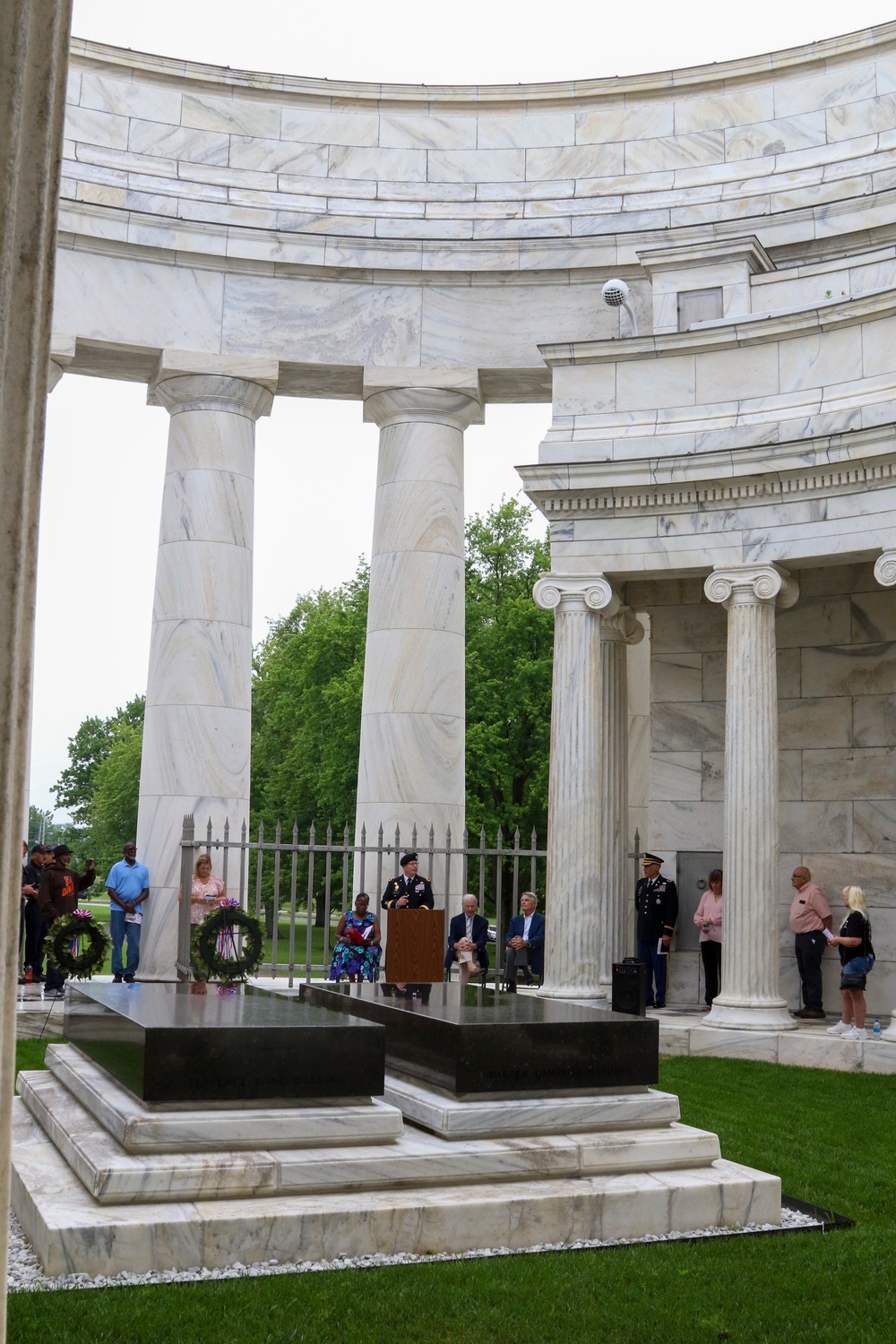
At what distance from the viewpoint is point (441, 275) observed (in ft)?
118

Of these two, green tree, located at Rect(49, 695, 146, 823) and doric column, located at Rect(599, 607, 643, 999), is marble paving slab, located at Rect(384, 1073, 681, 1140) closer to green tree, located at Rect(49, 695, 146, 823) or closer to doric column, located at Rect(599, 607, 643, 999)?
doric column, located at Rect(599, 607, 643, 999)

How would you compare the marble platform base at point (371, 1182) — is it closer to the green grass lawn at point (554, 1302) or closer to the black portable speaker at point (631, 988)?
the green grass lawn at point (554, 1302)

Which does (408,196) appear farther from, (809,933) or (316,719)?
(316,719)

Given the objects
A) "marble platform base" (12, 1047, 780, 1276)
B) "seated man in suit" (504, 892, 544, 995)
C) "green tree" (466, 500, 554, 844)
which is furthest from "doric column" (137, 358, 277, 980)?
"green tree" (466, 500, 554, 844)

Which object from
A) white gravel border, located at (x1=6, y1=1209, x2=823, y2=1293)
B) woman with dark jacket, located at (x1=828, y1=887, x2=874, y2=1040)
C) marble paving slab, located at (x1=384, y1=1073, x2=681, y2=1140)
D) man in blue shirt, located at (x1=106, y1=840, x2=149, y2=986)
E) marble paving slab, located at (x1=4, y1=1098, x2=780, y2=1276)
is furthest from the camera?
man in blue shirt, located at (x1=106, y1=840, x2=149, y2=986)

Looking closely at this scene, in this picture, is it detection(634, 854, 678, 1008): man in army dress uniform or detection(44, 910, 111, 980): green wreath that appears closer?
detection(44, 910, 111, 980): green wreath

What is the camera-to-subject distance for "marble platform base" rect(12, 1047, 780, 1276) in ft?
39.2

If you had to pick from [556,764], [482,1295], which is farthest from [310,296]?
[482,1295]

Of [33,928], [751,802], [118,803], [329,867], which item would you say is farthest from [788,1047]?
[118,803]

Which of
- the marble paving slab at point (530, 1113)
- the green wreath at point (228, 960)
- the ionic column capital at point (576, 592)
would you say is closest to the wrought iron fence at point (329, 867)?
the green wreath at point (228, 960)

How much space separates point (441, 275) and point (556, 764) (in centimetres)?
1503

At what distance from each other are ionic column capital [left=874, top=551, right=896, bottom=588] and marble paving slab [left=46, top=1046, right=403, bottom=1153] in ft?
48.1

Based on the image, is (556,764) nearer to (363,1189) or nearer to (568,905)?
(568,905)

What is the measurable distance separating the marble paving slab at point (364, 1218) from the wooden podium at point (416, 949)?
10.9 m
